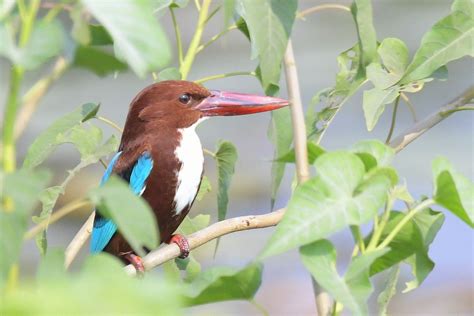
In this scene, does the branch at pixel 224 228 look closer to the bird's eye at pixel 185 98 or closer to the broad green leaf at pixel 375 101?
the broad green leaf at pixel 375 101

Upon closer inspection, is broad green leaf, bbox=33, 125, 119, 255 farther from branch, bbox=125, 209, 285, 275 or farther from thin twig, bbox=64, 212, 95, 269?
branch, bbox=125, 209, 285, 275

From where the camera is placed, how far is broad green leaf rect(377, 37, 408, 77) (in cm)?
148

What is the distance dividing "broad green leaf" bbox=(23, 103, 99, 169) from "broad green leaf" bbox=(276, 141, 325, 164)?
574mm

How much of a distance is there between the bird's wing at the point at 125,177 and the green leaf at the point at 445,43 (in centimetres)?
76

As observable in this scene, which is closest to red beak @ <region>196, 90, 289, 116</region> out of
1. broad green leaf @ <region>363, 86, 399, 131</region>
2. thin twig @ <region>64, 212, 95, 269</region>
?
thin twig @ <region>64, 212, 95, 269</region>

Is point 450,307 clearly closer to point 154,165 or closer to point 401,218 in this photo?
point 154,165

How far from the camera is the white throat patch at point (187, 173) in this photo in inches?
77.6

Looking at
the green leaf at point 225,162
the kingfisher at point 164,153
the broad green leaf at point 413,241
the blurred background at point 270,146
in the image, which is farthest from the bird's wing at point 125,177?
the blurred background at point 270,146

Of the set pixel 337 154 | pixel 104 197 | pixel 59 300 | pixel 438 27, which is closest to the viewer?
pixel 59 300

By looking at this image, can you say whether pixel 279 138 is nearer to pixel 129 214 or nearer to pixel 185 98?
pixel 185 98

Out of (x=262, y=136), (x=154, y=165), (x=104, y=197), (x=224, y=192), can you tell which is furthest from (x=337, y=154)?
(x=262, y=136)

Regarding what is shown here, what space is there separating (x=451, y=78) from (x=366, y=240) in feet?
13.1

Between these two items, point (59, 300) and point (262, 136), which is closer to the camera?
point (59, 300)

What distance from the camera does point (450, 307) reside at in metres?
4.09
